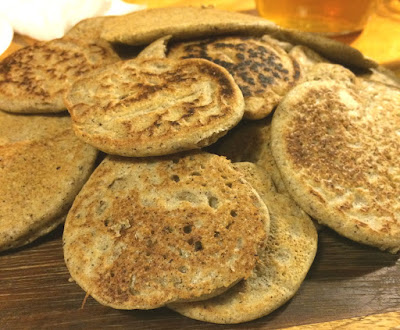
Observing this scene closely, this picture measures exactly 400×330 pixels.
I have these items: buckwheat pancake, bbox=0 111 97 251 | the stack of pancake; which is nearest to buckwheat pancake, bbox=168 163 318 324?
the stack of pancake

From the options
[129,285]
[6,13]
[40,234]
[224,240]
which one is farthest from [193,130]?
[6,13]

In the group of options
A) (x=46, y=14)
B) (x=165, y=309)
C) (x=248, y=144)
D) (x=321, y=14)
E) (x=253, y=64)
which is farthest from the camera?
(x=46, y=14)

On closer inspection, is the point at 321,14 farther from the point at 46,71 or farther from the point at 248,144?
the point at 46,71

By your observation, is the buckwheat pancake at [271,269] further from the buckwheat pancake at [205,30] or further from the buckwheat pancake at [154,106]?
the buckwheat pancake at [205,30]

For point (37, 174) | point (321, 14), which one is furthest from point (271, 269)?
point (321, 14)

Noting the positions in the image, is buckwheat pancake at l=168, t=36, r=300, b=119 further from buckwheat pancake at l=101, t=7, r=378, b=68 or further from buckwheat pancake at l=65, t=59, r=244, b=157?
buckwheat pancake at l=65, t=59, r=244, b=157

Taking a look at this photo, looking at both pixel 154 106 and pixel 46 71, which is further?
pixel 46 71
